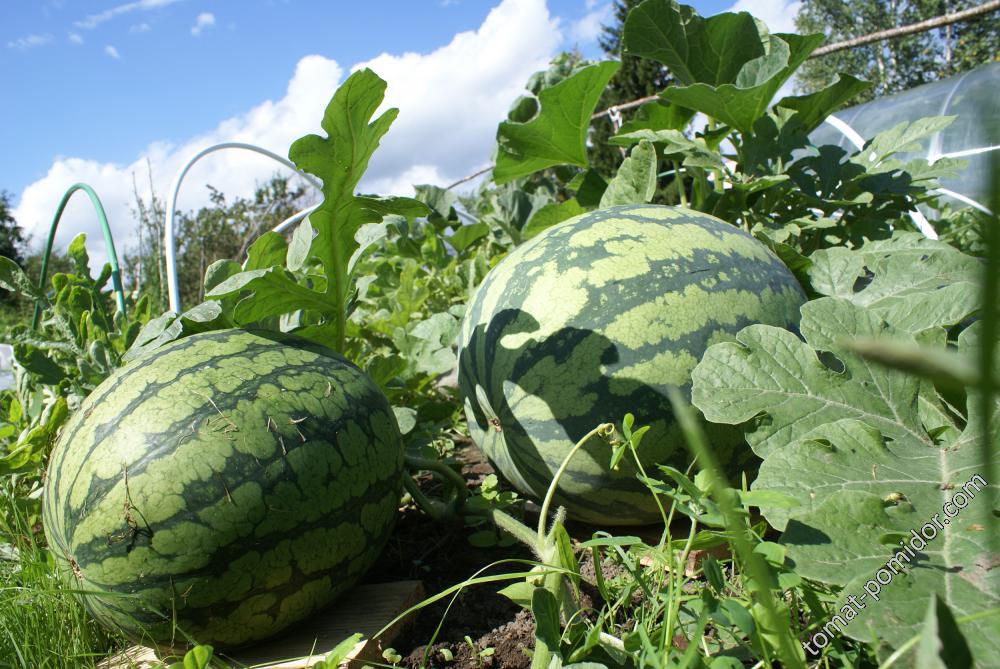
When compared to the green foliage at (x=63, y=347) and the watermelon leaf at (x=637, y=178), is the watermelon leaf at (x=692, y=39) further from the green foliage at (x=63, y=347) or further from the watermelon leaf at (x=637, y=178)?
the green foliage at (x=63, y=347)

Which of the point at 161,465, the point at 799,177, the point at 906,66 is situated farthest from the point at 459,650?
the point at 906,66

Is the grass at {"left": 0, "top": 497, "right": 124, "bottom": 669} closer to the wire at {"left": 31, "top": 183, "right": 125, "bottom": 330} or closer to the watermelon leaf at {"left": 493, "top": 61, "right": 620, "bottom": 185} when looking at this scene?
the wire at {"left": 31, "top": 183, "right": 125, "bottom": 330}

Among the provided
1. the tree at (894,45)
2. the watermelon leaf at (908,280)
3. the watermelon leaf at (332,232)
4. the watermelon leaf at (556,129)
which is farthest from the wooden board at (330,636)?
the tree at (894,45)

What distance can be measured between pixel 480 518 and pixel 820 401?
2.81 feet

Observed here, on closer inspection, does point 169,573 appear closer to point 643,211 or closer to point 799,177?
point 643,211

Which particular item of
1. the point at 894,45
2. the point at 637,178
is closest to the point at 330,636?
the point at 637,178

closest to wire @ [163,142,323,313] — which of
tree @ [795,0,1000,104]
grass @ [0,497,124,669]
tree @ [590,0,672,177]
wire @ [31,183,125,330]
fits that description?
wire @ [31,183,125,330]

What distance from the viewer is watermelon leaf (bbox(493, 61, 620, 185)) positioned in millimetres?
1888

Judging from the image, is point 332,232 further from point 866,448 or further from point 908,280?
point 908,280

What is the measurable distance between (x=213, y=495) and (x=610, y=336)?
0.83 m

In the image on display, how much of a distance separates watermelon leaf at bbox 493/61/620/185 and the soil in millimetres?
1114

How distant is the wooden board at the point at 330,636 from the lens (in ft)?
4.28

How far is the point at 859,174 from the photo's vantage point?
216 centimetres

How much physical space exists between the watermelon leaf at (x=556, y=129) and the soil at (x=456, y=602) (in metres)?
1.11
